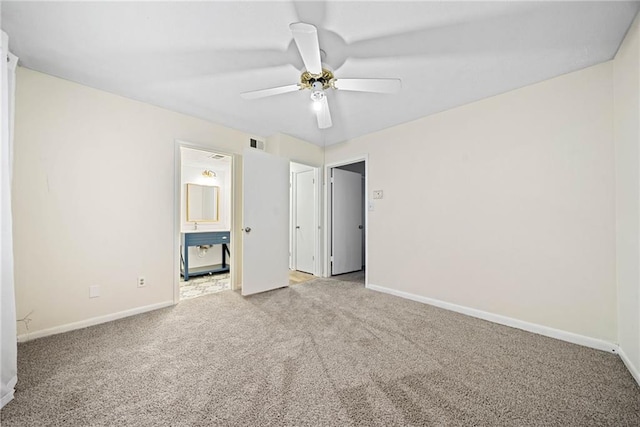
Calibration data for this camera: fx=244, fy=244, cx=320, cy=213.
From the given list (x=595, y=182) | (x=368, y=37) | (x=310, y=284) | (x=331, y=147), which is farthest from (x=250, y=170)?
(x=595, y=182)

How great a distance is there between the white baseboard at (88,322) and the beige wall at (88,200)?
0.03m

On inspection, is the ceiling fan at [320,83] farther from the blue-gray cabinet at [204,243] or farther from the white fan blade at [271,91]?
the blue-gray cabinet at [204,243]

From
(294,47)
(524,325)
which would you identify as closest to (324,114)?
(294,47)

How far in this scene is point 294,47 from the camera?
5.74ft

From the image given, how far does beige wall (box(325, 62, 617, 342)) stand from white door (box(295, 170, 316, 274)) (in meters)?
1.53

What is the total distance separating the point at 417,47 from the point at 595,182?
176 cm

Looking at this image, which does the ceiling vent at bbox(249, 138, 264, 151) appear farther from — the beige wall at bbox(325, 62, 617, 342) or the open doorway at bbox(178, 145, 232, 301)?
the beige wall at bbox(325, 62, 617, 342)

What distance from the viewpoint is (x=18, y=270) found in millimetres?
1975

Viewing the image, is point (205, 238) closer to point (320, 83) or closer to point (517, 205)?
point (320, 83)

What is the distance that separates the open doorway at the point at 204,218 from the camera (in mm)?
4164

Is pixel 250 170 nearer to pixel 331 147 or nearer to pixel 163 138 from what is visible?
pixel 163 138

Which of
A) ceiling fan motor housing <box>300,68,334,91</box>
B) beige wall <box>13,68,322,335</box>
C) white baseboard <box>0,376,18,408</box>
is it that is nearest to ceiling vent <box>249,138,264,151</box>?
beige wall <box>13,68,322,335</box>

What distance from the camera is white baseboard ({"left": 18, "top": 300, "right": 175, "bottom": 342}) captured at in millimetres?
2012

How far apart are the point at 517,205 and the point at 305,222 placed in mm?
3070
